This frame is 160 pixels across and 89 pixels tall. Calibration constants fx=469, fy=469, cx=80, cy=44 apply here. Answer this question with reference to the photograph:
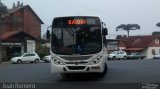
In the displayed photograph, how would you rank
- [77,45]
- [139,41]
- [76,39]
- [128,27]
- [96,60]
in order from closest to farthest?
[96,60] → [77,45] → [76,39] → [139,41] → [128,27]

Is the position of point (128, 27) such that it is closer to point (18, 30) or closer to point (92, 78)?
point (18, 30)

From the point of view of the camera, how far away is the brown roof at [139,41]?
10719 centimetres

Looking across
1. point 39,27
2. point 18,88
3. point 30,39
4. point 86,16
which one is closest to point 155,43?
point 39,27

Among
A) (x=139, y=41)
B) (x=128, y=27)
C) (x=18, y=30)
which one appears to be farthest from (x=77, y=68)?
(x=128, y=27)

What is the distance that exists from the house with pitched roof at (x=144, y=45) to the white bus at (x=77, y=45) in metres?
81.1

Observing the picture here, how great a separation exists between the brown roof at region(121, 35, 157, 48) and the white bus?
277 feet

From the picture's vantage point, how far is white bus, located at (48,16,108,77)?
22.1 metres

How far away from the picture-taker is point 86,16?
2312 centimetres

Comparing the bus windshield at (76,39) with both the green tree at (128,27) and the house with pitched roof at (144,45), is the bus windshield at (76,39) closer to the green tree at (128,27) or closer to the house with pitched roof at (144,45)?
the house with pitched roof at (144,45)

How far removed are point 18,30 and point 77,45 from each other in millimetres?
62099

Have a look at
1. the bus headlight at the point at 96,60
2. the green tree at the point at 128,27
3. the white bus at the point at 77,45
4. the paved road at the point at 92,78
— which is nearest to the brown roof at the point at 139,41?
the green tree at the point at 128,27

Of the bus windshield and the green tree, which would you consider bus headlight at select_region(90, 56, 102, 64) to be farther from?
the green tree

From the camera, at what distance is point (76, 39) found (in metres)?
22.7

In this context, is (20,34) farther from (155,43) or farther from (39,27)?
(155,43)
